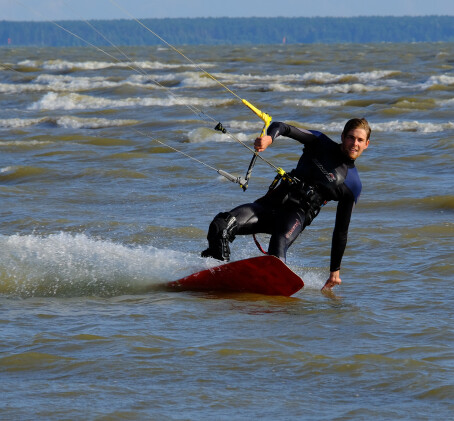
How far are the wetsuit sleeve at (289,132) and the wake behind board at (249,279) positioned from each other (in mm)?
929

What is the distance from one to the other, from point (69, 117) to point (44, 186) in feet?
30.8

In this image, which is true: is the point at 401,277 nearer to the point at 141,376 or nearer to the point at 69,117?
the point at 141,376

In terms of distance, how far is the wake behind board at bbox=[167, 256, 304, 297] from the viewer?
7105 millimetres

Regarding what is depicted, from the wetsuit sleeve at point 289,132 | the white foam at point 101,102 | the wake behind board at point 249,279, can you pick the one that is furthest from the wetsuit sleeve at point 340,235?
the white foam at point 101,102

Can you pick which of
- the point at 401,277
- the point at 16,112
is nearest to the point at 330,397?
the point at 401,277

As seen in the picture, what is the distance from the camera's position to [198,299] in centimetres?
724

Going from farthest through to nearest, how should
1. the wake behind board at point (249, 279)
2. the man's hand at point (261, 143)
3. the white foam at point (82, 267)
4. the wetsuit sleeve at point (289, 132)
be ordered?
1. the white foam at point (82, 267)
2. the wake behind board at point (249, 279)
3. the wetsuit sleeve at point (289, 132)
4. the man's hand at point (261, 143)

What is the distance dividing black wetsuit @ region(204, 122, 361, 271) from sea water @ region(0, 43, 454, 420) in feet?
1.37

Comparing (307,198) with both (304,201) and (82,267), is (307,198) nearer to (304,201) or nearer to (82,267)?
(304,201)

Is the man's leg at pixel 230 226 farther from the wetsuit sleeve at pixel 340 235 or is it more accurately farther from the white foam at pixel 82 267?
the wetsuit sleeve at pixel 340 235

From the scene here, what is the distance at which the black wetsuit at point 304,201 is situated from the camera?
7148mm

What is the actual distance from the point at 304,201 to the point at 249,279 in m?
0.75

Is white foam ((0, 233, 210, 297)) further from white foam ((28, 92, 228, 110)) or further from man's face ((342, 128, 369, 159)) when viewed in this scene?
white foam ((28, 92, 228, 110))

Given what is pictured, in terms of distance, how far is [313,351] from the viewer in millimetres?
5855
